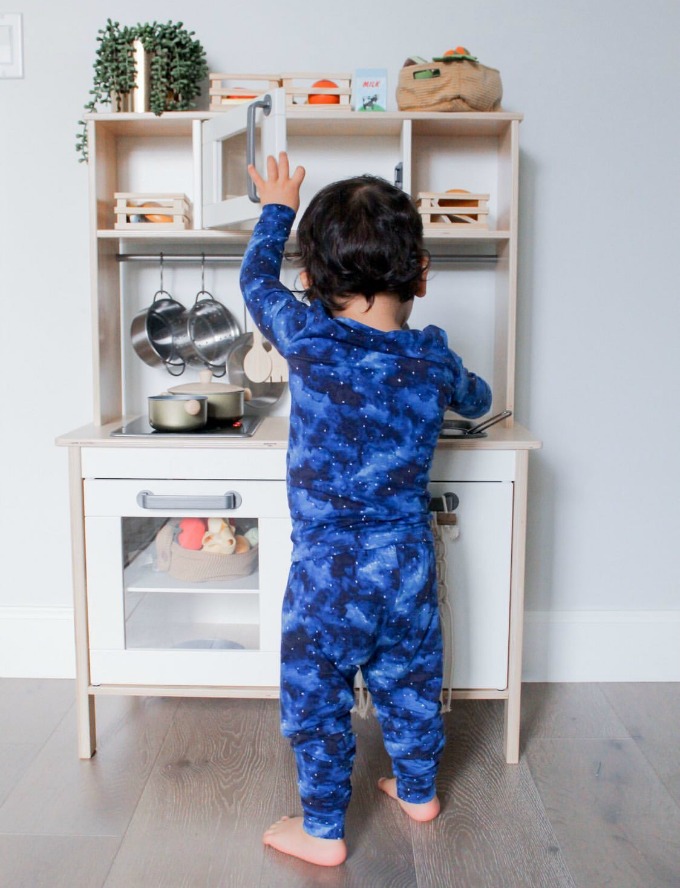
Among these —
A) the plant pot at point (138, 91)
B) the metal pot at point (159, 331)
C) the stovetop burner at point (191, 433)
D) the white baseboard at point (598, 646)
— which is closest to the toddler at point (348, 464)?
the stovetop burner at point (191, 433)

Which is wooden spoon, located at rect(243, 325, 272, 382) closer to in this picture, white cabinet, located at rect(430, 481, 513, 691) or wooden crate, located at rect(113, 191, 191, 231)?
wooden crate, located at rect(113, 191, 191, 231)

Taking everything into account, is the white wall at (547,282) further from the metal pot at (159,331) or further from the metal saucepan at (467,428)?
the metal saucepan at (467,428)

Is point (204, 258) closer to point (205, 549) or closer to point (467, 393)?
point (205, 549)

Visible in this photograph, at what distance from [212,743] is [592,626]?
1.02 metres

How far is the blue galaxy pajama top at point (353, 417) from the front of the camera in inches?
56.6

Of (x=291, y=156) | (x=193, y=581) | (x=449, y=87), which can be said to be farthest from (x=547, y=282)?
(x=193, y=581)

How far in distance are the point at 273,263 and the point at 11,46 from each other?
110 centimetres

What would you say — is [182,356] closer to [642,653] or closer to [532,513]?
[532,513]

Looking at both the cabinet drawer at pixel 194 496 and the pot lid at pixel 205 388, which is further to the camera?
the pot lid at pixel 205 388

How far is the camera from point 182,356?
7.30ft

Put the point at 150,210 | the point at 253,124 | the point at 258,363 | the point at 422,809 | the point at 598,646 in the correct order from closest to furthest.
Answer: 1. the point at 422,809
2. the point at 253,124
3. the point at 150,210
4. the point at 258,363
5. the point at 598,646

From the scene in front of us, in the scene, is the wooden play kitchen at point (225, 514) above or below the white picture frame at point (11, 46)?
below

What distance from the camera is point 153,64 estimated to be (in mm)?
1969

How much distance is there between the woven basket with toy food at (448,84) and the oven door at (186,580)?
887 millimetres
